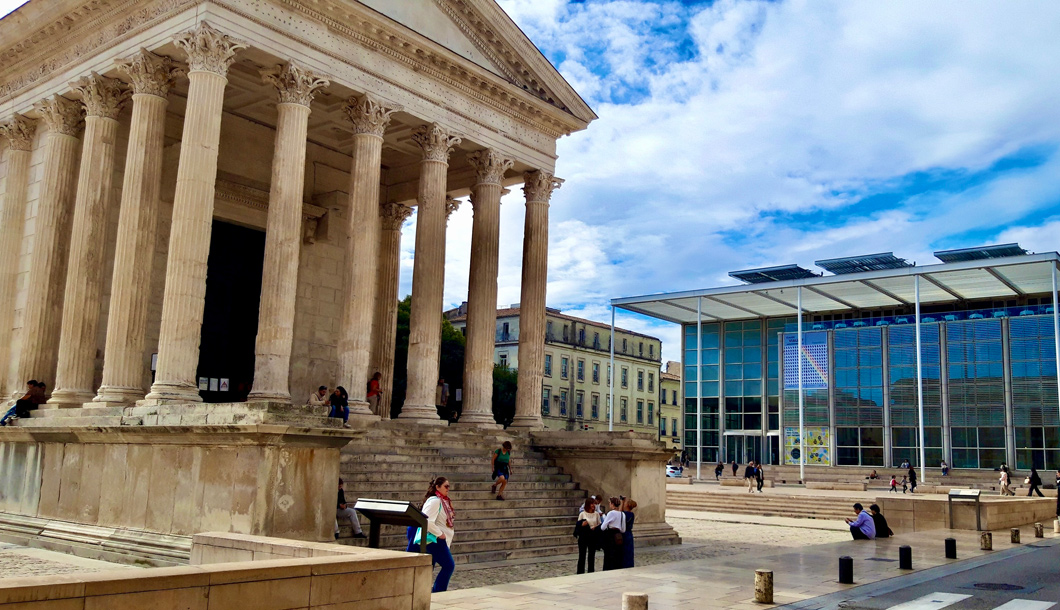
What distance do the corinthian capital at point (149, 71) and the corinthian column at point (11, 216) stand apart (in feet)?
18.2

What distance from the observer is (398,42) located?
24359 millimetres

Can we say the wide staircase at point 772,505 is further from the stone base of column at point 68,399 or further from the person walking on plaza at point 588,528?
the stone base of column at point 68,399

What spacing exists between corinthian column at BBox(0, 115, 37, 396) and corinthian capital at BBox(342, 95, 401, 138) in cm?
922

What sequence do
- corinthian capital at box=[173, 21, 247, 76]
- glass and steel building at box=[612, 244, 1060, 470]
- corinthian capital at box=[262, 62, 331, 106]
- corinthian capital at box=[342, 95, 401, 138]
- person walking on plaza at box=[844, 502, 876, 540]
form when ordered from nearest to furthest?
corinthian capital at box=[173, 21, 247, 76] → corinthian capital at box=[262, 62, 331, 106] → person walking on plaza at box=[844, 502, 876, 540] → corinthian capital at box=[342, 95, 401, 138] → glass and steel building at box=[612, 244, 1060, 470]

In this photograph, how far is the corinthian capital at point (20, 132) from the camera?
25422 millimetres

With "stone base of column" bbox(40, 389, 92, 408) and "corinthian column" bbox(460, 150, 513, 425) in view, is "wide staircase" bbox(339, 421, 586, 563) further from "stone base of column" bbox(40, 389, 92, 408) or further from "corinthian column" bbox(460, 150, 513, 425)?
"stone base of column" bbox(40, 389, 92, 408)

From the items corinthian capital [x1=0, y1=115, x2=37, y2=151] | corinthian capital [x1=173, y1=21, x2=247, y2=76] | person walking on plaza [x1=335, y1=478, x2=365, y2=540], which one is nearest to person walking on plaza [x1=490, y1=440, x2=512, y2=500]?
person walking on plaza [x1=335, y1=478, x2=365, y2=540]

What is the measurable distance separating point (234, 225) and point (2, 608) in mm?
23682

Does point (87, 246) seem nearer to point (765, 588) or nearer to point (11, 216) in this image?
point (11, 216)

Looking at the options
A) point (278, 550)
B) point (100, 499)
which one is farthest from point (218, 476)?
point (278, 550)

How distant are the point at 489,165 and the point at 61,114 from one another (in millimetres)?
11636

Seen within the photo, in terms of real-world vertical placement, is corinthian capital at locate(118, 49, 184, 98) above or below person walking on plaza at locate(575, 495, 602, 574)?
above

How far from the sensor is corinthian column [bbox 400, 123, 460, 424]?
25.4 metres

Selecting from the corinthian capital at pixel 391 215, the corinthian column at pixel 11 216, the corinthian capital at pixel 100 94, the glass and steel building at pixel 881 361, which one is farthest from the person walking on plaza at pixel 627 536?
the glass and steel building at pixel 881 361
